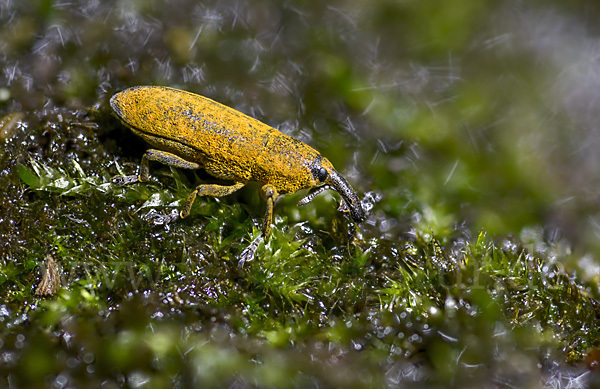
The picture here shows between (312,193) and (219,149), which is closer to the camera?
(219,149)

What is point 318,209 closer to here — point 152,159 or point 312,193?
point 312,193

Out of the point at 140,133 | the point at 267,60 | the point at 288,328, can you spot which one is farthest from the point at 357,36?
the point at 288,328

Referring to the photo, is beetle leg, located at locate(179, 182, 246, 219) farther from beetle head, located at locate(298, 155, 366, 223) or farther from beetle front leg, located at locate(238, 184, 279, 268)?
beetle head, located at locate(298, 155, 366, 223)

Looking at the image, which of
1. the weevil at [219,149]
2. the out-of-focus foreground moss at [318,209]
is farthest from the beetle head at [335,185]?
the out-of-focus foreground moss at [318,209]

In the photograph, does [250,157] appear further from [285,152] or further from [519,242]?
[519,242]

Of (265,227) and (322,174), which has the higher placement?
(322,174)

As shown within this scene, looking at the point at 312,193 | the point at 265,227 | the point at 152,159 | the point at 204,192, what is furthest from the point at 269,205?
the point at 152,159

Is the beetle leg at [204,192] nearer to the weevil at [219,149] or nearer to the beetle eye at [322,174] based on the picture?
the weevil at [219,149]
